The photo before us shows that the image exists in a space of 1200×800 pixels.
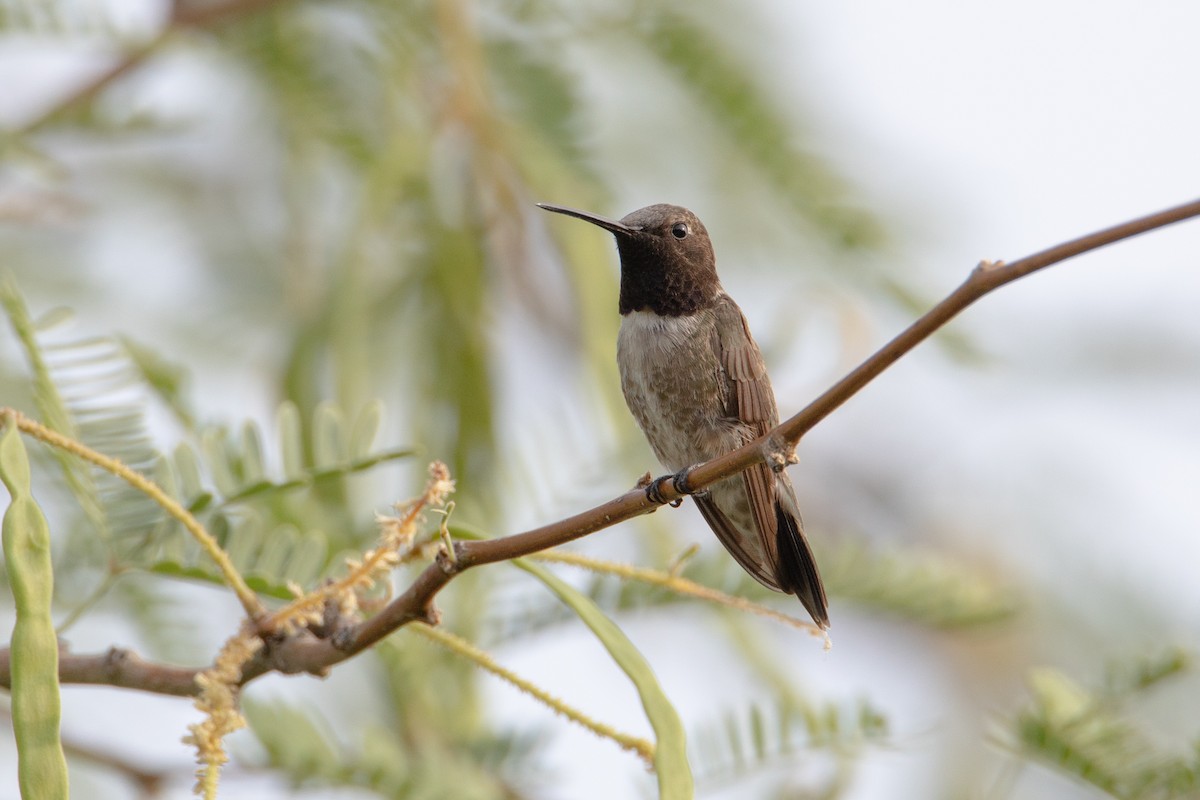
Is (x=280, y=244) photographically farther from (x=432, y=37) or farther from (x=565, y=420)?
(x=565, y=420)

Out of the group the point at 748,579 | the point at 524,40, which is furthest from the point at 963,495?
the point at 748,579

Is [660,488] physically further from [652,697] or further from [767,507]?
[767,507]

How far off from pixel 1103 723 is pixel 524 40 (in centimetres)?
232

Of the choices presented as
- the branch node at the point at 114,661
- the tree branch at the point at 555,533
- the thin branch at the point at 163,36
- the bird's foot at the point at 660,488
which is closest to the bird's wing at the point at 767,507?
the bird's foot at the point at 660,488

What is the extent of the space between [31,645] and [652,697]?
1.93 feet

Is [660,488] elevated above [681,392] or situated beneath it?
situated beneath

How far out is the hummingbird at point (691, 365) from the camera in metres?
2.34

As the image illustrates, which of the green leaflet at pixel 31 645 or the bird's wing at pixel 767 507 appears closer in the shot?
the green leaflet at pixel 31 645

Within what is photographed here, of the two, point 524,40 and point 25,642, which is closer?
point 25,642

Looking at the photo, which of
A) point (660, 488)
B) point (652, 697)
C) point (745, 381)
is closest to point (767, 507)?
point (745, 381)

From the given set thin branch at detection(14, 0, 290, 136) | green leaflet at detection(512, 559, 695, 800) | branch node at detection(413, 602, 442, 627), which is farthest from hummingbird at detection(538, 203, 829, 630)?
thin branch at detection(14, 0, 290, 136)

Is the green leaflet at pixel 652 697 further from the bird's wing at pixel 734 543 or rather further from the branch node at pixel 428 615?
the bird's wing at pixel 734 543

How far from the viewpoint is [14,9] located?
2.96 m

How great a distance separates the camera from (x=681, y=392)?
8.23ft
